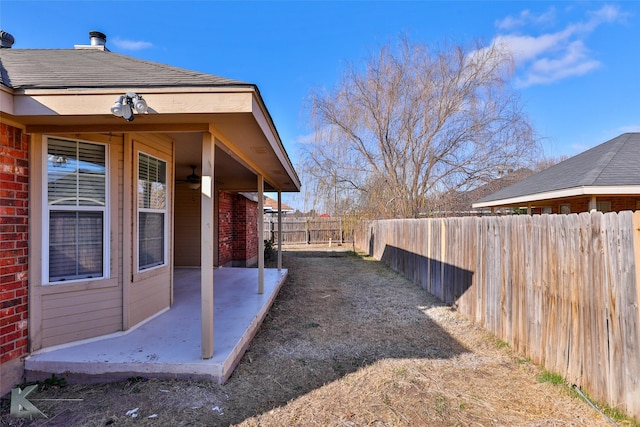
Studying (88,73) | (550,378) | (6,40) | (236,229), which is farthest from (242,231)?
(550,378)

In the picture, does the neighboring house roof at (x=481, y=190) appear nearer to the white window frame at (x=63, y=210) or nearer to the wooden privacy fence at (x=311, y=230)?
the wooden privacy fence at (x=311, y=230)

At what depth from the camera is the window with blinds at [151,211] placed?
4.27m

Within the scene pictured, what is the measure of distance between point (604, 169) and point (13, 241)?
11.2 m

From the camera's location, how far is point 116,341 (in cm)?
364

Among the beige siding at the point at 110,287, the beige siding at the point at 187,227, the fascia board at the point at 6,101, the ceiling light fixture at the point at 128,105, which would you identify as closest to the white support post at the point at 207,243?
the ceiling light fixture at the point at 128,105

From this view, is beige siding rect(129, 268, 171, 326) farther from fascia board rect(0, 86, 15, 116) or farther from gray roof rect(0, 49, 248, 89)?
gray roof rect(0, 49, 248, 89)

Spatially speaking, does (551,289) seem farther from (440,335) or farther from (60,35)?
(60,35)

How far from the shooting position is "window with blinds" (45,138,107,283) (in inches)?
135

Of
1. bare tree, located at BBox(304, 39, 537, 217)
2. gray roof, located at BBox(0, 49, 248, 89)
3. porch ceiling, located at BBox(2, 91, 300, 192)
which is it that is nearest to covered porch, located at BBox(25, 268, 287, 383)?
porch ceiling, located at BBox(2, 91, 300, 192)

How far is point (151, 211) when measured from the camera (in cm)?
450

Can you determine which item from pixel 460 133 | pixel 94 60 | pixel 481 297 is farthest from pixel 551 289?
pixel 460 133

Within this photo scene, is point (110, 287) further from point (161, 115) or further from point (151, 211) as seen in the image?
point (161, 115)

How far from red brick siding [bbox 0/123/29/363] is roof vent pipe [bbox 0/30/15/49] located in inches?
122

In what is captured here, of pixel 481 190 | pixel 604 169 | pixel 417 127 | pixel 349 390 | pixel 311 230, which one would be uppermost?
pixel 417 127
